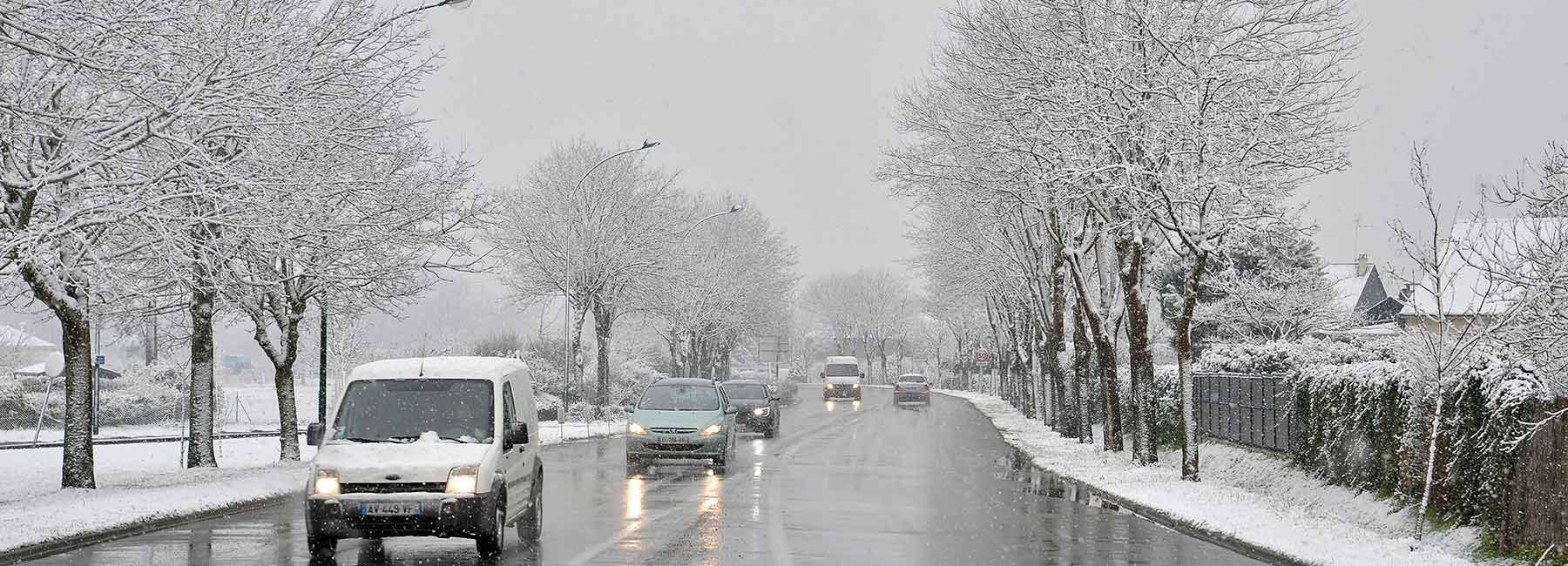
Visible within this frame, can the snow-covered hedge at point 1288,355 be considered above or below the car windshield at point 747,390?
above

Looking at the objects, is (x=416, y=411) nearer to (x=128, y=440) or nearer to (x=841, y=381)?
(x=128, y=440)

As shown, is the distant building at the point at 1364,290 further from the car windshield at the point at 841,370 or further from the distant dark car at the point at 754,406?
the distant dark car at the point at 754,406

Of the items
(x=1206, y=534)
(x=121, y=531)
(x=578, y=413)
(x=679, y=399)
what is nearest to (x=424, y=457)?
(x=121, y=531)

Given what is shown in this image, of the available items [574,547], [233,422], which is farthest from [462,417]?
[233,422]

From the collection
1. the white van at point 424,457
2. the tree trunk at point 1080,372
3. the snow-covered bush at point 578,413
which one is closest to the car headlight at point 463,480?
the white van at point 424,457

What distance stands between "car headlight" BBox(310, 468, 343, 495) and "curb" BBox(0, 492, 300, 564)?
289 centimetres

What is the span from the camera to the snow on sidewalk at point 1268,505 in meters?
13.8

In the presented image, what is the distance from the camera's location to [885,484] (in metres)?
23.0

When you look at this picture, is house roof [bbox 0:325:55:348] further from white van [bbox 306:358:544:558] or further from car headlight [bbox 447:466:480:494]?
car headlight [bbox 447:466:480:494]

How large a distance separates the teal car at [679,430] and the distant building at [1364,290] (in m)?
41.5

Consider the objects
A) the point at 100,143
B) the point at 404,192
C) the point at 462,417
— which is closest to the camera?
the point at 462,417

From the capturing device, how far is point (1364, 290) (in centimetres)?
8119

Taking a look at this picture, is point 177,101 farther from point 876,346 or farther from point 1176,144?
point 876,346

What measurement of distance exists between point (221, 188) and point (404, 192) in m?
7.80
